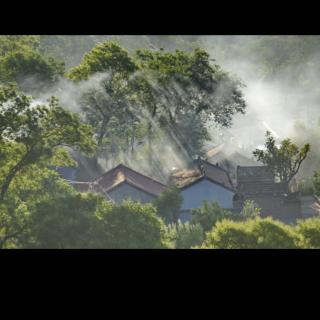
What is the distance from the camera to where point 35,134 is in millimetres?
38656

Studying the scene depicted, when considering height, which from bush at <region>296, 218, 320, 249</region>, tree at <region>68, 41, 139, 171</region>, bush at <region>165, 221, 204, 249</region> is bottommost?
bush at <region>296, 218, 320, 249</region>

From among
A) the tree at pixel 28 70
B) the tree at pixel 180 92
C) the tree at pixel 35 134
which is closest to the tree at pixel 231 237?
the tree at pixel 35 134

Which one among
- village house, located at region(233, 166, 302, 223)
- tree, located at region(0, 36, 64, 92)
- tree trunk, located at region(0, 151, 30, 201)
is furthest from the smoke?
tree trunk, located at region(0, 151, 30, 201)

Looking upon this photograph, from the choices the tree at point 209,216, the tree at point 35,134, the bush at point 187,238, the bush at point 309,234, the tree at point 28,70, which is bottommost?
the bush at point 309,234

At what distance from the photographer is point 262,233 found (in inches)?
1029

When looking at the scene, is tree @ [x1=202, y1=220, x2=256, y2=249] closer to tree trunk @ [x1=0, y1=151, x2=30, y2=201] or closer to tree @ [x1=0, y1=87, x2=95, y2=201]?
tree trunk @ [x1=0, y1=151, x2=30, y2=201]

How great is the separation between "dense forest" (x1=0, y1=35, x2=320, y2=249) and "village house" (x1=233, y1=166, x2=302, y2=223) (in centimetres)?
157

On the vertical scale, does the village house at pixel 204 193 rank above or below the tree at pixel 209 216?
above

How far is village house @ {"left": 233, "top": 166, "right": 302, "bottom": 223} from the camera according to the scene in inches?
2063

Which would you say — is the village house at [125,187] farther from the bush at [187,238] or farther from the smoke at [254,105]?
the bush at [187,238]

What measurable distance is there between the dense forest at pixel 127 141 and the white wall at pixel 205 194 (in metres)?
1.49

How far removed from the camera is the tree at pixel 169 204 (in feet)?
150
